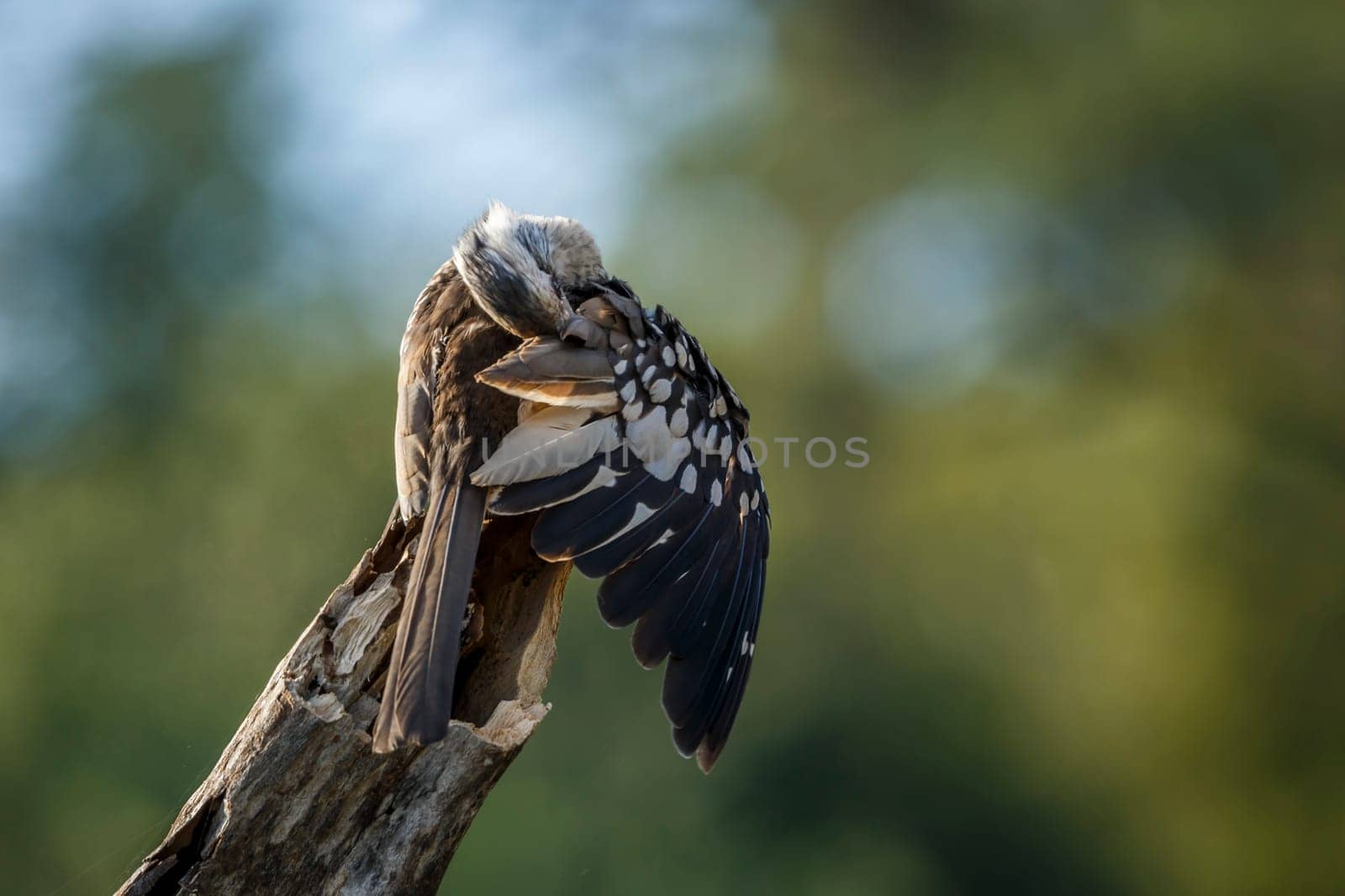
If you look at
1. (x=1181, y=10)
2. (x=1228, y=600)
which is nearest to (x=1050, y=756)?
(x=1228, y=600)

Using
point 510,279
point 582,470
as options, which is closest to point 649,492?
point 582,470

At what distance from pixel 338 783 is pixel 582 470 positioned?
67 cm

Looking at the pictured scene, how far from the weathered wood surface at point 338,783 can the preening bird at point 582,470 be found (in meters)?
0.12

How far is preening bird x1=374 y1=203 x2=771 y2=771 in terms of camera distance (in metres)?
1.94

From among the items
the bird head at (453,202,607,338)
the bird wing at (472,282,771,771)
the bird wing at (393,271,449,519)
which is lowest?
the bird wing at (472,282,771,771)

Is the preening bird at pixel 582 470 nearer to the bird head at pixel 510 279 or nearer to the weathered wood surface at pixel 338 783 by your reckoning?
the bird head at pixel 510 279

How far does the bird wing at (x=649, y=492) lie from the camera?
199 cm

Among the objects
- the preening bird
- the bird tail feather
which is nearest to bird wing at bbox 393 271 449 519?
the preening bird

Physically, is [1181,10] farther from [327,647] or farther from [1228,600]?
[327,647]

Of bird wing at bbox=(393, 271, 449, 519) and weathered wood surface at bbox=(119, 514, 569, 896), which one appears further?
bird wing at bbox=(393, 271, 449, 519)

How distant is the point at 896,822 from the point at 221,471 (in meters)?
4.18

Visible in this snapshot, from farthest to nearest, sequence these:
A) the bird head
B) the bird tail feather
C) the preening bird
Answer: the bird head → the preening bird → the bird tail feather

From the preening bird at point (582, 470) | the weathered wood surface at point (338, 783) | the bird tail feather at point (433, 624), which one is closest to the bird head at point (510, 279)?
the preening bird at point (582, 470)

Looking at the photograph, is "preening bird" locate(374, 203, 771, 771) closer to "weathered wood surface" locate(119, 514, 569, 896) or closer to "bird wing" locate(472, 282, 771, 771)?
"bird wing" locate(472, 282, 771, 771)
